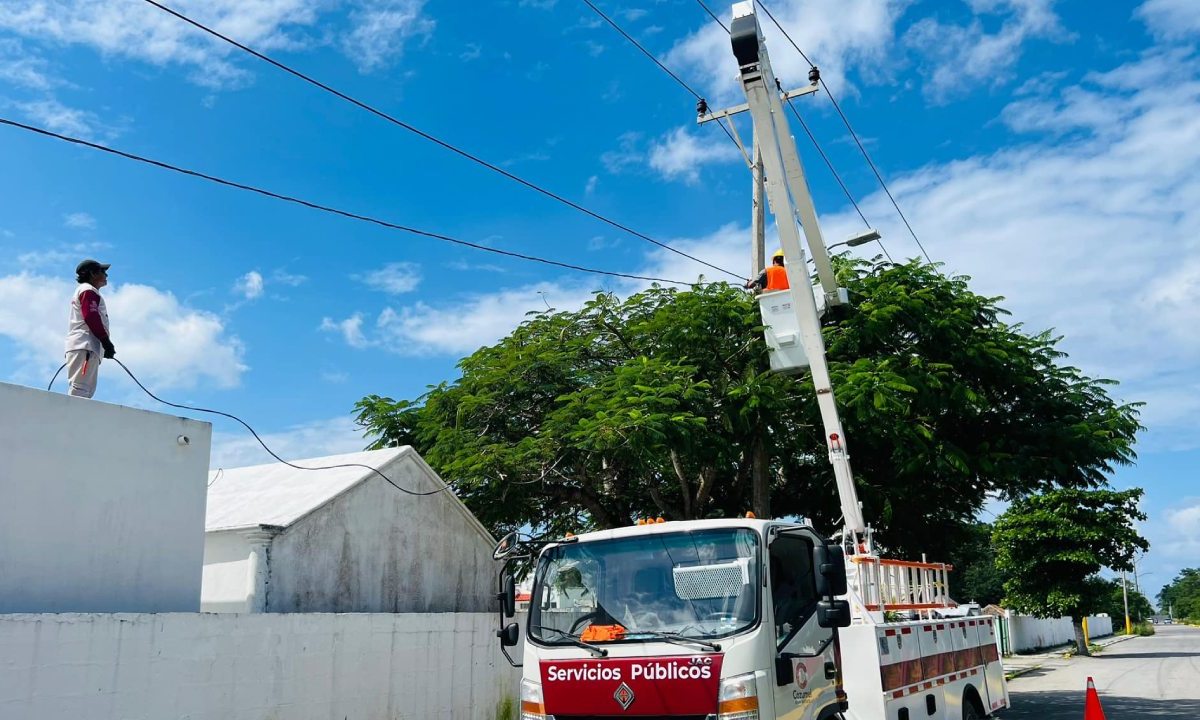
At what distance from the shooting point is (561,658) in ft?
21.6

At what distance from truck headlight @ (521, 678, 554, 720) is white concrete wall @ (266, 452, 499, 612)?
5256 millimetres

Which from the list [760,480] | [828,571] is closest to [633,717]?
[828,571]

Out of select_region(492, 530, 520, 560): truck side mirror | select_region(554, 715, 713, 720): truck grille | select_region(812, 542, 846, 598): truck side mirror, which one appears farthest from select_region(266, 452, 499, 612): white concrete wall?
select_region(812, 542, 846, 598): truck side mirror

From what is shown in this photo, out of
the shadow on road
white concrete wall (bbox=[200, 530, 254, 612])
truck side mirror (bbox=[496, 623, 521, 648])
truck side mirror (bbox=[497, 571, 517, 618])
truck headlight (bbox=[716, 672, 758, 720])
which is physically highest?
white concrete wall (bbox=[200, 530, 254, 612])

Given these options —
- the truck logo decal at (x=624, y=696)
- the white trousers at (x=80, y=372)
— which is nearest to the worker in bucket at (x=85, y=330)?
the white trousers at (x=80, y=372)

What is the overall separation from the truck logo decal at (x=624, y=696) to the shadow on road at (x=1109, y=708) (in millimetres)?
11959

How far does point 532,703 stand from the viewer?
671 cm

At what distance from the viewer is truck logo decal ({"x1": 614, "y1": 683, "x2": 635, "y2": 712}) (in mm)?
6133

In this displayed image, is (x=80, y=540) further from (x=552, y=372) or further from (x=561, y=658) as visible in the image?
(x=552, y=372)

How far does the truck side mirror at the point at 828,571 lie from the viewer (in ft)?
21.1

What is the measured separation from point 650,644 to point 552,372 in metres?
11.7

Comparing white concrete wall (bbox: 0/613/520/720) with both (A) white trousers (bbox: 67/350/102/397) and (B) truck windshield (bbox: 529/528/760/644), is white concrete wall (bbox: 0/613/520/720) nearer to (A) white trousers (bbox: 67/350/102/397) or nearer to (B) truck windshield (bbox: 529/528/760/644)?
(A) white trousers (bbox: 67/350/102/397)

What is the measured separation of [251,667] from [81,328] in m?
3.62

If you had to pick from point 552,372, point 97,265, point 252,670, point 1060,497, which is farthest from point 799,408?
point 1060,497
